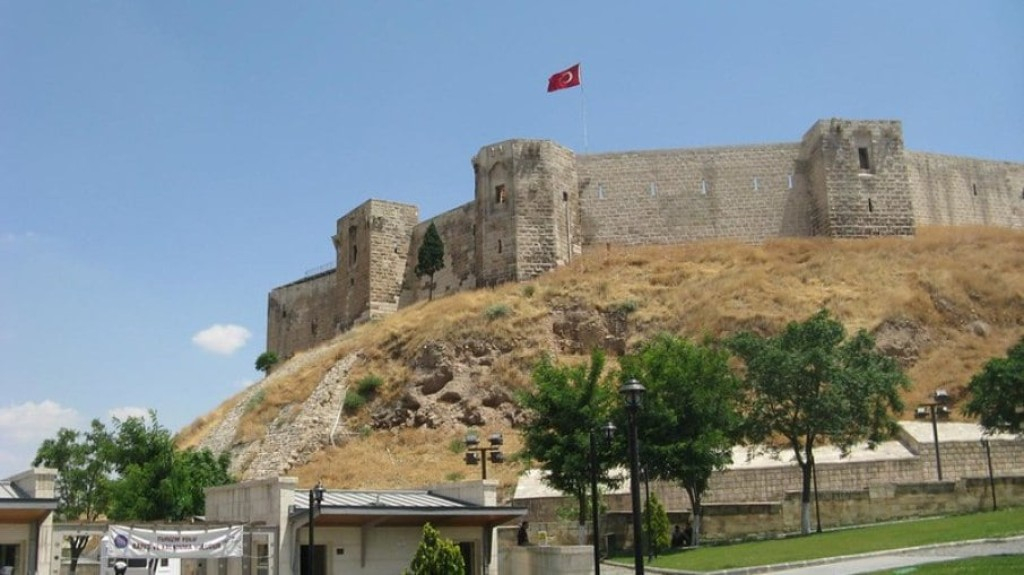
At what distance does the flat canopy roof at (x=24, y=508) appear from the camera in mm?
17172

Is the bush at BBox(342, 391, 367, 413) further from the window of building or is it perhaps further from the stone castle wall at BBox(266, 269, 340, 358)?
the window of building

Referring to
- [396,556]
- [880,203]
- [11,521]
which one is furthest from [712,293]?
[11,521]

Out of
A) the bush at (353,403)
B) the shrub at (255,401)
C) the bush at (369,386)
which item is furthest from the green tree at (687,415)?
the shrub at (255,401)

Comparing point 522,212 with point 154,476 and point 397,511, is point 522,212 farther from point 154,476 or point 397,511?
point 397,511

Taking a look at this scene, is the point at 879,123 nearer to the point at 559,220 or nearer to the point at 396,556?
the point at 559,220

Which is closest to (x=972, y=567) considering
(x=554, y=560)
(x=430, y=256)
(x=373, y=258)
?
(x=554, y=560)

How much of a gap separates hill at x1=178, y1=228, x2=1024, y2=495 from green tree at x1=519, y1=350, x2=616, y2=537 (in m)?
8.83

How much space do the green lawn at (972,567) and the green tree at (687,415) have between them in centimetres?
990

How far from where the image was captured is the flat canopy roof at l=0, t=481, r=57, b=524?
1717cm

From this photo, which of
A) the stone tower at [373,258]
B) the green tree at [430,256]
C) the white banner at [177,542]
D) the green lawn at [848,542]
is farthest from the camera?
the stone tower at [373,258]

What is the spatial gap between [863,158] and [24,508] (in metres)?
44.0

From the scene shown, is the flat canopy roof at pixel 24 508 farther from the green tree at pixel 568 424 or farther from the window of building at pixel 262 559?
the green tree at pixel 568 424

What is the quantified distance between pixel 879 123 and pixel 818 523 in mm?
32194

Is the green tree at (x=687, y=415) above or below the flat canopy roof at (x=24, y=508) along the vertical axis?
above
